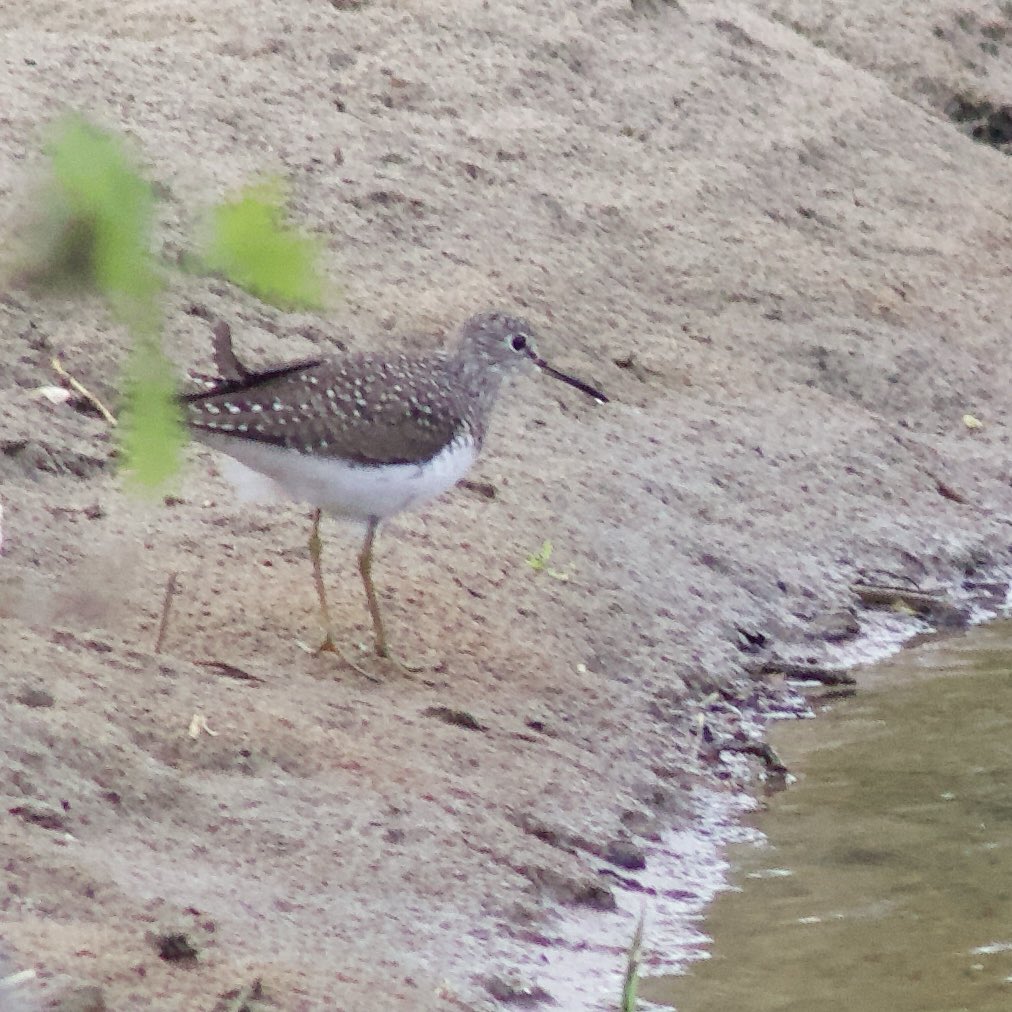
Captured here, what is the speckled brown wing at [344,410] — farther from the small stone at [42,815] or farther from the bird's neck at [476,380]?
the small stone at [42,815]

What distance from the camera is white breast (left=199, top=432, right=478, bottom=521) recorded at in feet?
19.6

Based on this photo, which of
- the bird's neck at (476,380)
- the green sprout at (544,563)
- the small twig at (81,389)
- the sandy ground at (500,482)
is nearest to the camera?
the sandy ground at (500,482)

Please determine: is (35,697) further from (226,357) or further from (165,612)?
(226,357)

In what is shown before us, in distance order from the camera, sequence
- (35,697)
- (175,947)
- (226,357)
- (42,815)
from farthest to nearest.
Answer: (226,357) → (35,697) → (42,815) → (175,947)

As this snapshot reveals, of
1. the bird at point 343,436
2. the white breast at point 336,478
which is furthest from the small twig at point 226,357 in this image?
the white breast at point 336,478

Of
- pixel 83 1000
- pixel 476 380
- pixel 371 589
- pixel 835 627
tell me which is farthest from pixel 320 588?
pixel 83 1000

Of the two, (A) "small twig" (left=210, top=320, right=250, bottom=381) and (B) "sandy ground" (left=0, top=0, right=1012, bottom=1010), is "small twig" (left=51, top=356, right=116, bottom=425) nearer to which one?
(B) "sandy ground" (left=0, top=0, right=1012, bottom=1010)

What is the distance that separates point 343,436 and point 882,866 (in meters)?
1.98

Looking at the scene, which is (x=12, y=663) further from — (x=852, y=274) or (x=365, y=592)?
(x=852, y=274)

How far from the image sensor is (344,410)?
20.0ft

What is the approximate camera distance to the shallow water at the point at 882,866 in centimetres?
485

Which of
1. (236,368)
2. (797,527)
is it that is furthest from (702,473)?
(236,368)

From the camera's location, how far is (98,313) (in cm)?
730

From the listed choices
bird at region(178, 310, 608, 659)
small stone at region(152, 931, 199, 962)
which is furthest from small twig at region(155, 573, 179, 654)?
small stone at region(152, 931, 199, 962)
